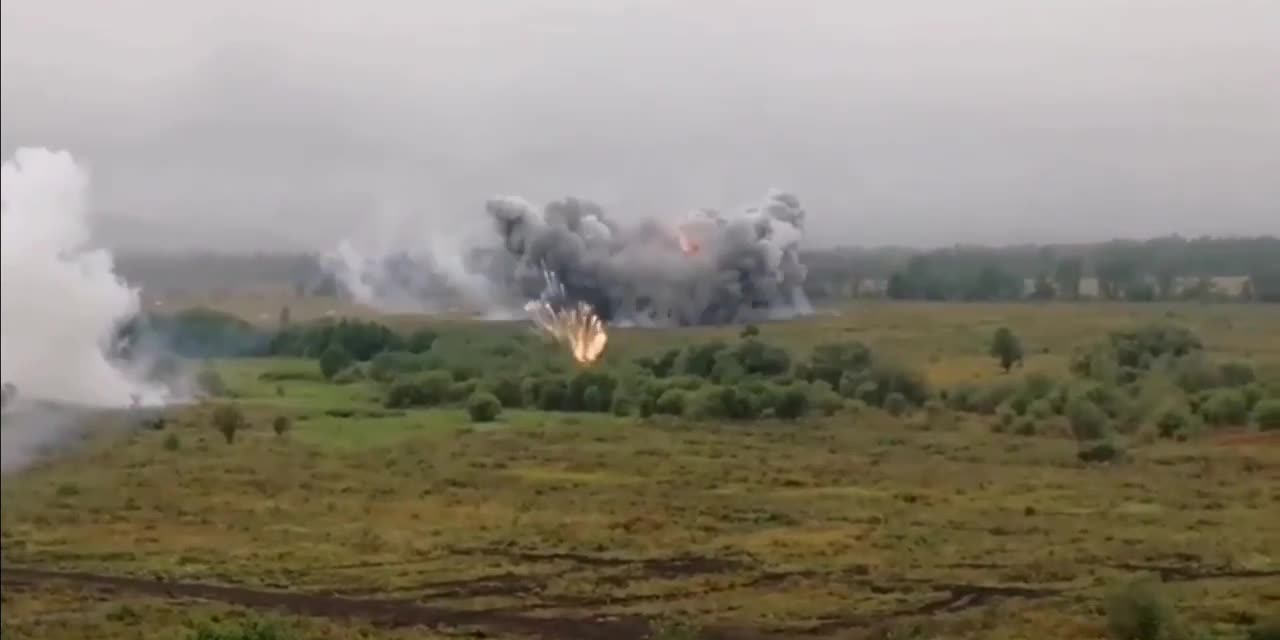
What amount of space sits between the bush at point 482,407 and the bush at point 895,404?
11.9 meters

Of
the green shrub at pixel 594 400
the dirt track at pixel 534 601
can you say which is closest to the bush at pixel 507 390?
the green shrub at pixel 594 400

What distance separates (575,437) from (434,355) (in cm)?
409

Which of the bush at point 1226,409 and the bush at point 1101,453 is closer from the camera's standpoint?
the bush at point 1101,453

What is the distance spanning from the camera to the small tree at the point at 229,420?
2482cm

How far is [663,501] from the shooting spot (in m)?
33.1

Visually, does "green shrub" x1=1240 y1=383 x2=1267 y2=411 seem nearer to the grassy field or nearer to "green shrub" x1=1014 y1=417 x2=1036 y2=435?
the grassy field

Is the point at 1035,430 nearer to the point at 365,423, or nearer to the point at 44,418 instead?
the point at 365,423

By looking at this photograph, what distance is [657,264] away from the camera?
68625mm

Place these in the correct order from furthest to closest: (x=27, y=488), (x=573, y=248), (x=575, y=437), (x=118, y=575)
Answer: (x=573, y=248)
(x=575, y=437)
(x=118, y=575)
(x=27, y=488)

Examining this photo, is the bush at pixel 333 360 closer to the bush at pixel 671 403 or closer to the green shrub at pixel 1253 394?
the bush at pixel 671 403

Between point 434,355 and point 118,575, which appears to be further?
point 434,355

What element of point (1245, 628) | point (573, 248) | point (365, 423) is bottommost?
point (1245, 628)

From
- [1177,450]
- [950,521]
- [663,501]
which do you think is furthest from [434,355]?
[1177,450]

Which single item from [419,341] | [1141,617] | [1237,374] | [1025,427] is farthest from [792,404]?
[1141,617]
